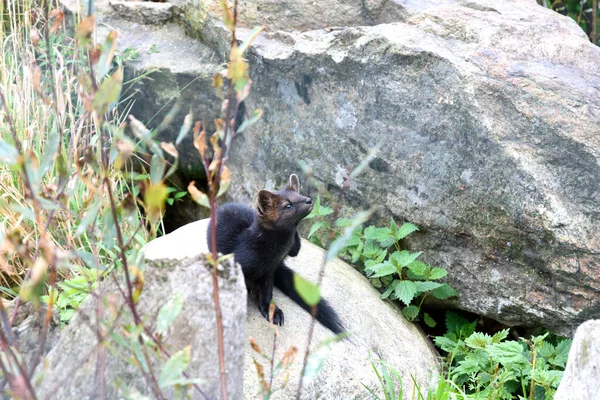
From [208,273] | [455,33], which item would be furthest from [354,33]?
[208,273]

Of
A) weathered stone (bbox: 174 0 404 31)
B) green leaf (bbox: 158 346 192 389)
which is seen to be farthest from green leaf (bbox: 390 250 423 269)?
green leaf (bbox: 158 346 192 389)

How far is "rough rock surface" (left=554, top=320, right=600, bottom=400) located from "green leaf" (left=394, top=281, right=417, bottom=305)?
1882 millimetres

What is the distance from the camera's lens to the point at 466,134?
417 centimetres

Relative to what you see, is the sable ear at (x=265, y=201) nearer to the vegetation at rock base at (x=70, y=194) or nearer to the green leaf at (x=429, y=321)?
the vegetation at rock base at (x=70, y=194)

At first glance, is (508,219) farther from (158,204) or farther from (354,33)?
(158,204)

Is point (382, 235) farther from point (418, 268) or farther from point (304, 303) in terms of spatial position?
point (304, 303)

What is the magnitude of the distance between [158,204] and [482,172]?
3.01 metres

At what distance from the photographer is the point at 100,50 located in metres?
1.78

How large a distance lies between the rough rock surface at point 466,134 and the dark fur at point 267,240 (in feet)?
2.53

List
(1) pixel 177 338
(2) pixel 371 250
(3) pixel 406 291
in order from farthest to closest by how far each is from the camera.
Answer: (2) pixel 371 250, (3) pixel 406 291, (1) pixel 177 338

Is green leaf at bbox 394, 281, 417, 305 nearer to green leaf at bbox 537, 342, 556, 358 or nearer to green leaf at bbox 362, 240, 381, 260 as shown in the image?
green leaf at bbox 362, 240, 381, 260

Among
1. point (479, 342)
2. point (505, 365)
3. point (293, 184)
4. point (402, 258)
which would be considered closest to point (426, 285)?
point (402, 258)

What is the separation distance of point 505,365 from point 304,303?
3.72 ft

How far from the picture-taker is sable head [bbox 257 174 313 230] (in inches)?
151
